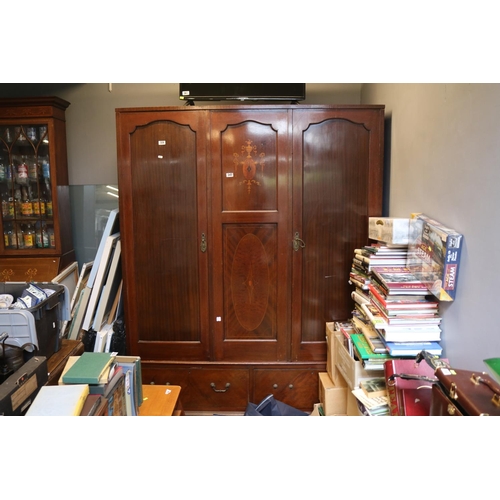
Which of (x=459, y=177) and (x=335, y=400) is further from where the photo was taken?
(x=335, y=400)

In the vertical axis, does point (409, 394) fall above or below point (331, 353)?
above

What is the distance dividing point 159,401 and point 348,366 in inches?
34.3

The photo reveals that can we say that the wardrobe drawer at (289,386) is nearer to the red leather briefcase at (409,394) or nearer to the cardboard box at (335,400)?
the cardboard box at (335,400)

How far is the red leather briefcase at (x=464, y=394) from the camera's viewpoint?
70cm

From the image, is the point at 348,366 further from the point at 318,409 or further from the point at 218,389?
the point at 218,389

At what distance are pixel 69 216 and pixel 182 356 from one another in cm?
146

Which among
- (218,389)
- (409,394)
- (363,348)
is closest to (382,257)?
(363,348)

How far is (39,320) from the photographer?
4.66ft

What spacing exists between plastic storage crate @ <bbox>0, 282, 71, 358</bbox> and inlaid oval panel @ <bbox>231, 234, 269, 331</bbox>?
3.21 ft

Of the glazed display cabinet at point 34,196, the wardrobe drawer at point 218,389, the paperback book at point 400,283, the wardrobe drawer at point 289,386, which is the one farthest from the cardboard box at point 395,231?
the glazed display cabinet at point 34,196

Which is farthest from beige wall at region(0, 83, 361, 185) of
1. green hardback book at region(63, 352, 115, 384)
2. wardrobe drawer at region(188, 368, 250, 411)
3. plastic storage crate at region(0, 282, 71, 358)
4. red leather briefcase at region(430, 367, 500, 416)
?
red leather briefcase at region(430, 367, 500, 416)
